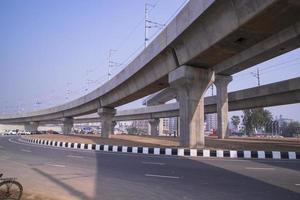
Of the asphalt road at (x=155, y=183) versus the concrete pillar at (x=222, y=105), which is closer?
the asphalt road at (x=155, y=183)

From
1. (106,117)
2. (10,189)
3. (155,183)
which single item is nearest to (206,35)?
(155,183)

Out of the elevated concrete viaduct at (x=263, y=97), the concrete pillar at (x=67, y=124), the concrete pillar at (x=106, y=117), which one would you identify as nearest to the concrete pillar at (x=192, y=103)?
the elevated concrete viaduct at (x=263, y=97)

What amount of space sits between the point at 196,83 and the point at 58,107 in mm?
50086

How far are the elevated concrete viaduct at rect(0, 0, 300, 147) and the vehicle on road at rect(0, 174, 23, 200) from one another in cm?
1111

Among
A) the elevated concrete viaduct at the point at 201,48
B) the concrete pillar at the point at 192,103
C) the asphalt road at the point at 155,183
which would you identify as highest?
the elevated concrete viaduct at the point at 201,48

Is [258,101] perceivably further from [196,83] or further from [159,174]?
[159,174]

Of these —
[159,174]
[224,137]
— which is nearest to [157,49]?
[159,174]

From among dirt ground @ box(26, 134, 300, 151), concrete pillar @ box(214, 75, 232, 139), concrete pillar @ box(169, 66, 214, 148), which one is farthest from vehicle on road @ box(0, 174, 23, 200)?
concrete pillar @ box(214, 75, 232, 139)

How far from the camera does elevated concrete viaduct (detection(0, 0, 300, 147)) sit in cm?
1573

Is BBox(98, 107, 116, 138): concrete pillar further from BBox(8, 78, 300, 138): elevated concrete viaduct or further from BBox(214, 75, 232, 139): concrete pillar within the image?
BBox(8, 78, 300, 138): elevated concrete viaduct

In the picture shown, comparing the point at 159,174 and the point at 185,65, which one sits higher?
the point at 185,65

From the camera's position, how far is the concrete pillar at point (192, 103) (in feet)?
79.9

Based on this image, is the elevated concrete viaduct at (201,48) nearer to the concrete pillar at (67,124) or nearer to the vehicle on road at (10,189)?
the vehicle on road at (10,189)

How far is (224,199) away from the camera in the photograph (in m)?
8.23
